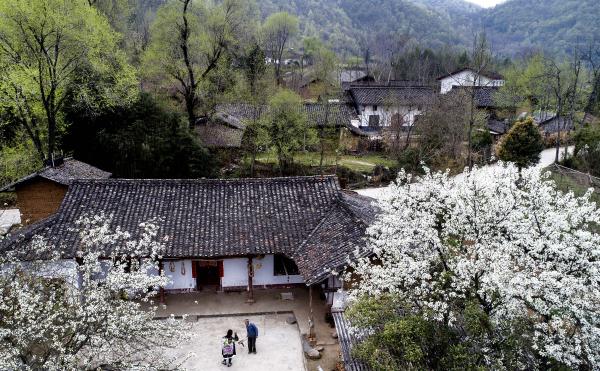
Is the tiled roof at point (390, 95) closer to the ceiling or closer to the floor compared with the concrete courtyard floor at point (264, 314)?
closer to the ceiling

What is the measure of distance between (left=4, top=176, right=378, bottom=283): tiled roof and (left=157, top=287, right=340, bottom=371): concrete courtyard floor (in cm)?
252

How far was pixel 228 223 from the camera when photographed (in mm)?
19891

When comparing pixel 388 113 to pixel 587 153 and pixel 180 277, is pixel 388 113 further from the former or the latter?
pixel 180 277

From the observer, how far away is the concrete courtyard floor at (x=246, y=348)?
16250 millimetres

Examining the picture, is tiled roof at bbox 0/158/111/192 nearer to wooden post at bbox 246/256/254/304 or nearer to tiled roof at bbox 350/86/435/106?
wooden post at bbox 246/256/254/304

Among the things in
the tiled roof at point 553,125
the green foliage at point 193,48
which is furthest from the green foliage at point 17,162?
the tiled roof at point 553,125

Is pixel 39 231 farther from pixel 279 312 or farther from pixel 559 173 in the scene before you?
pixel 559 173

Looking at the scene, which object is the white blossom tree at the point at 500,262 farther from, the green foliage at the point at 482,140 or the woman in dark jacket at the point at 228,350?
the green foliage at the point at 482,140

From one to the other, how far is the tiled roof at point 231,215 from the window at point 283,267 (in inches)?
59.1

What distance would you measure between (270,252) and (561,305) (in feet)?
35.6

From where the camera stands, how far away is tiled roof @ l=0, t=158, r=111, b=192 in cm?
2291

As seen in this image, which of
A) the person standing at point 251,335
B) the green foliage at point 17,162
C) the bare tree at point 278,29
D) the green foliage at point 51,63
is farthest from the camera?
the bare tree at point 278,29

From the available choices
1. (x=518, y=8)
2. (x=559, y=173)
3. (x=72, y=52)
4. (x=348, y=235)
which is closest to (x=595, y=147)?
(x=559, y=173)

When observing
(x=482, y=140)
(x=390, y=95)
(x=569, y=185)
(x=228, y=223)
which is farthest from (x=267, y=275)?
(x=390, y=95)
